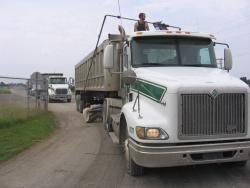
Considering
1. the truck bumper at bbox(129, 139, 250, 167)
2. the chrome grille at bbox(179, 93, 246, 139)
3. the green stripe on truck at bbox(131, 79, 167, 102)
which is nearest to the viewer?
the truck bumper at bbox(129, 139, 250, 167)

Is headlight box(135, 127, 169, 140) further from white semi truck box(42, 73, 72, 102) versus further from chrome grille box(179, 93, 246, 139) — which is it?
white semi truck box(42, 73, 72, 102)

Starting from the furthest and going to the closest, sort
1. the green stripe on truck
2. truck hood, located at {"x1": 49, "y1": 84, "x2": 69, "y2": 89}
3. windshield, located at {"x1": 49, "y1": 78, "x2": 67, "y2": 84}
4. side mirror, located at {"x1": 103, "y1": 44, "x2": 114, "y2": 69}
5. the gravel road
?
1. windshield, located at {"x1": 49, "y1": 78, "x2": 67, "y2": 84}
2. truck hood, located at {"x1": 49, "y1": 84, "x2": 69, "y2": 89}
3. side mirror, located at {"x1": 103, "y1": 44, "x2": 114, "y2": 69}
4. the green stripe on truck
5. the gravel road

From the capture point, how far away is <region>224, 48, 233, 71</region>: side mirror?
9719mm

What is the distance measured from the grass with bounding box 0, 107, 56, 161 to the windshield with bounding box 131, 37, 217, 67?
3978mm

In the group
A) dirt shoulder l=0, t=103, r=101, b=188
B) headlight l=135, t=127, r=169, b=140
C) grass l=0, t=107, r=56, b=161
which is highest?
headlight l=135, t=127, r=169, b=140

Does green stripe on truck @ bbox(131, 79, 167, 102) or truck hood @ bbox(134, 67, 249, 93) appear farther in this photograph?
green stripe on truck @ bbox(131, 79, 167, 102)

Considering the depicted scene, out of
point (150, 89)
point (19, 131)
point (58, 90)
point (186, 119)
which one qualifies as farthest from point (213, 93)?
point (58, 90)

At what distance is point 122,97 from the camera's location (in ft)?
33.7

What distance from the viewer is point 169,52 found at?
356 inches

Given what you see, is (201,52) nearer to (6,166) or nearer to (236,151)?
(236,151)

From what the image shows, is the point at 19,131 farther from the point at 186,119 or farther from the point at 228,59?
the point at 186,119

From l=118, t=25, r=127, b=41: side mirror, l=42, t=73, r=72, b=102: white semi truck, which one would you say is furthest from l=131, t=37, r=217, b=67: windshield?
l=42, t=73, r=72, b=102: white semi truck

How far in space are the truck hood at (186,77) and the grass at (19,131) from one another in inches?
160

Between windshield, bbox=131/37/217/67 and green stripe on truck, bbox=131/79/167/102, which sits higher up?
windshield, bbox=131/37/217/67
